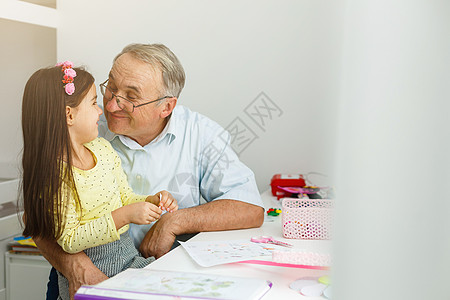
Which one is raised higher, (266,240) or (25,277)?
(266,240)

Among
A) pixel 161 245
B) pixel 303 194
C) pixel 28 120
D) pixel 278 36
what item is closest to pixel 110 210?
pixel 161 245

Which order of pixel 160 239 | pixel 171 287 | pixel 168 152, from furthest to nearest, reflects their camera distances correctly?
pixel 168 152
pixel 160 239
pixel 171 287

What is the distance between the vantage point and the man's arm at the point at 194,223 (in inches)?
58.1

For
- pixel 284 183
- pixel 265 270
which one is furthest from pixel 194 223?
pixel 284 183

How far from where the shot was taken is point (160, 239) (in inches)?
57.9

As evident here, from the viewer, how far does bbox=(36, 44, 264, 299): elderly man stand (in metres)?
1.50

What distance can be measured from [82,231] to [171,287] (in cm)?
49

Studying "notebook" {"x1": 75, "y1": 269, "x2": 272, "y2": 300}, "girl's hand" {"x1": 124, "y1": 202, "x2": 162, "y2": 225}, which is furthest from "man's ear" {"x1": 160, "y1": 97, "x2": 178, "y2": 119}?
"notebook" {"x1": 75, "y1": 269, "x2": 272, "y2": 300}

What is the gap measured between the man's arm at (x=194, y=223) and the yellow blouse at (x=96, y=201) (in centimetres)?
9

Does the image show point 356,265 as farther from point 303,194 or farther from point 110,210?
point 303,194

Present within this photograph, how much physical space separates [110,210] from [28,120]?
12.3 inches

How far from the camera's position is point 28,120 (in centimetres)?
134

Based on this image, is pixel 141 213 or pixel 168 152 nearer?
pixel 141 213

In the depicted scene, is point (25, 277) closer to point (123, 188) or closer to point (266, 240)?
point (123, 188)
